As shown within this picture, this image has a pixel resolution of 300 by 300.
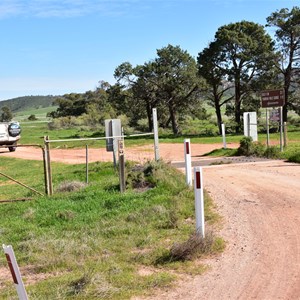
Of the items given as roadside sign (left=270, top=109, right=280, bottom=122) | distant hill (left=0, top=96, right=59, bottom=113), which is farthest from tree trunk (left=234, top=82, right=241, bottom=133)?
distant hill (left=0, top=96, right=59, bottom=113)

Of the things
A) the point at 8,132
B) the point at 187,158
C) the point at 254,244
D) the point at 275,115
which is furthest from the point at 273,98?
the point at 254,244

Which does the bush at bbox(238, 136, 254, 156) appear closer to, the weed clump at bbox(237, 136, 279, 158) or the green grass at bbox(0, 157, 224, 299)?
the weed clump at bbox(237, 136, 279, 158)

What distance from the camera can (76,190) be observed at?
11.9m

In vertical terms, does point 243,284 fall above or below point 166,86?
below

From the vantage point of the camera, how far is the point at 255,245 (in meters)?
6.20

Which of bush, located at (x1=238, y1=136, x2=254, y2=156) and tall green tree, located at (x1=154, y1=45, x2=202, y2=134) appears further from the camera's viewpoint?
tall green tree, located at (x1=154, y1=45, x2=202, y2=134)

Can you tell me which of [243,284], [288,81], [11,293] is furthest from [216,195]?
[288,81]

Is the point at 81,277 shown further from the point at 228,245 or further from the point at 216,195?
the point at 216,195

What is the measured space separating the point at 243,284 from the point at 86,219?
4045 mm

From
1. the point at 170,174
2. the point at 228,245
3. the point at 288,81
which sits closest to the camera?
the point at 228,245

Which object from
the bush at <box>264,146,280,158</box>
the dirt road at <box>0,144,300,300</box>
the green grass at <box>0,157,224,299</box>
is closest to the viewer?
the dirt road at <box>0,144,300,300</box>

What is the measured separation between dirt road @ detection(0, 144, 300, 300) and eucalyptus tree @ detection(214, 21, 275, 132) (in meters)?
30.1

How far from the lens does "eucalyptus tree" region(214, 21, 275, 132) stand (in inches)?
1569

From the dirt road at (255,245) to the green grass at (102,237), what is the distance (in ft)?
0.95
